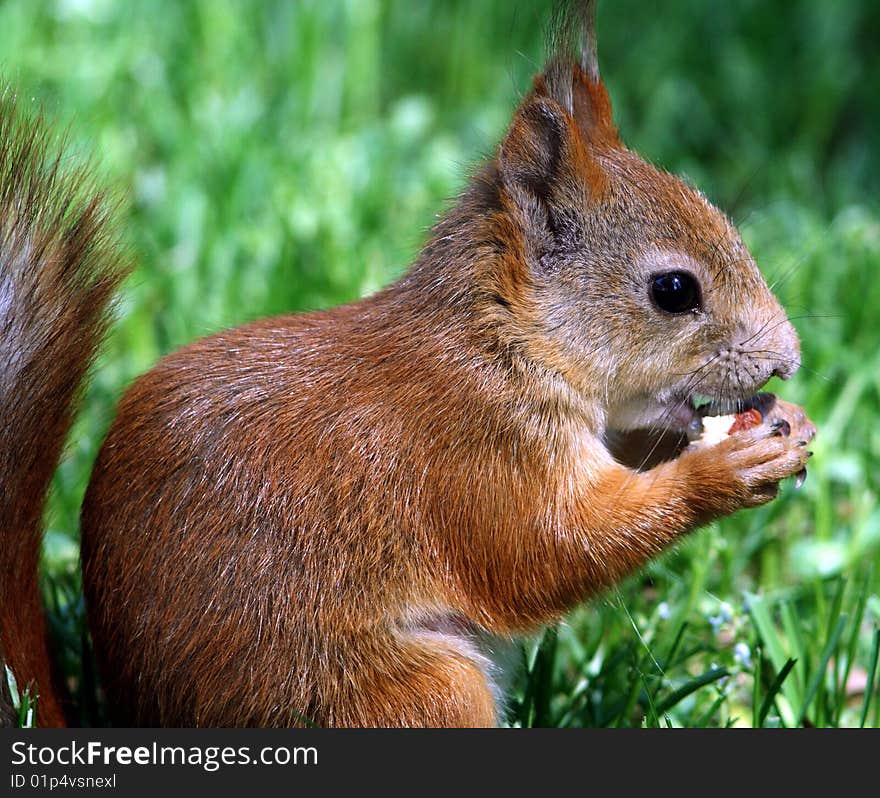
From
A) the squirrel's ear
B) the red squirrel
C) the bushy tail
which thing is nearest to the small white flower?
the red squirrel

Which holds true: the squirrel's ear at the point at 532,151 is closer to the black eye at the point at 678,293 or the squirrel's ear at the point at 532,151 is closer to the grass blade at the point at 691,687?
the black eye at the point at 678,293

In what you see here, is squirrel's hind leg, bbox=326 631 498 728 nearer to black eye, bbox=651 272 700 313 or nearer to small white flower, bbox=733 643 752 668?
small white flower, bbox=733 643 752 668

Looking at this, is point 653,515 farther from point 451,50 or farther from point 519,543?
point 451,50

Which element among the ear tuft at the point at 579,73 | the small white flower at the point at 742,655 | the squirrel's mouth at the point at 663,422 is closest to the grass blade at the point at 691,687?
the small white flower at the point at 742,655

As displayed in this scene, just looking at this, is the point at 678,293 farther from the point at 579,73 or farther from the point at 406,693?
the point at 406,693

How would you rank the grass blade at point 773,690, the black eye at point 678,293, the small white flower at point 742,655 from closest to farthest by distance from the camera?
the grass blade at point 773,690
the black eye at point 678,293
the small white flower at point 742,655

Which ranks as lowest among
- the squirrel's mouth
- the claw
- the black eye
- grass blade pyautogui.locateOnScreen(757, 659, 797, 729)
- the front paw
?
grass blade pyautogui.locateOnScreen(757, 659, 797, 729)

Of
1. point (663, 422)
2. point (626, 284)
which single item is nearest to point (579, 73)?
point (626, 284)

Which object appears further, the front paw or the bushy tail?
the front paw
